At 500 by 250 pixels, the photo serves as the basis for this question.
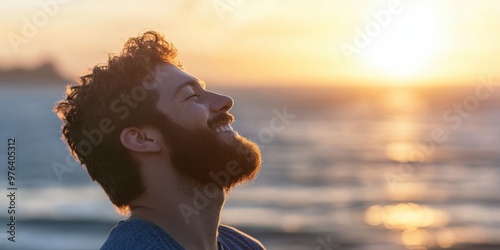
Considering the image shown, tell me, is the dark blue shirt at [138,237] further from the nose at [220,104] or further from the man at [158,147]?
the nose at [220,104]

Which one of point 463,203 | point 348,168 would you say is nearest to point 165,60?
point 463,203

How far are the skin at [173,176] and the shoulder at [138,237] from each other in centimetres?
8

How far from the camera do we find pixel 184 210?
3.95 meters

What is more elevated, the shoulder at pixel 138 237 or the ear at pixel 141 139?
the ear at pixel 141 139

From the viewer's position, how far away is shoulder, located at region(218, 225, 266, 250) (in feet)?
13.8

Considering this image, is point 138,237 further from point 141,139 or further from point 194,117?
point 194,117

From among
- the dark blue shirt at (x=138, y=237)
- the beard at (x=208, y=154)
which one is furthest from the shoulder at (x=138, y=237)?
the beard at (x=208, y=154)

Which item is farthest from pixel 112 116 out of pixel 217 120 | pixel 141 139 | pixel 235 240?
pixel 235 240

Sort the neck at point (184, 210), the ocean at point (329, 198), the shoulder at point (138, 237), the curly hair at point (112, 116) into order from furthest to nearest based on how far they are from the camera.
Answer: the ocean at point (329, 198) → the curly hair at point (112, 116) → the neck at point (184, 210) → the shoulder at point (138, 237)

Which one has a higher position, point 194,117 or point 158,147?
point 194,117

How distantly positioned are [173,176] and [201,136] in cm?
24

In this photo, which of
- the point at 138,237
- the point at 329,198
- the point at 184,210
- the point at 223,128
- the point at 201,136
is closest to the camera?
the point at 138,237

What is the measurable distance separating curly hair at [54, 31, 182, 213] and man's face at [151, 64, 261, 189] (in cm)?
9

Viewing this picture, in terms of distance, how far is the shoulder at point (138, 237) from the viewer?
3.70 metres
